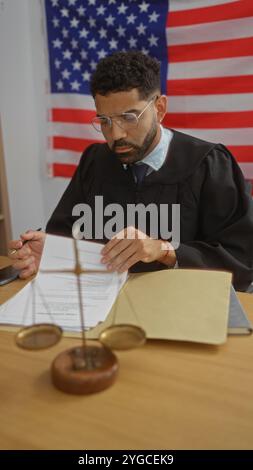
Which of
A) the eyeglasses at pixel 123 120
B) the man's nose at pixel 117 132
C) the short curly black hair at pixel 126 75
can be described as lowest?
the man's nose at pixel 117 132

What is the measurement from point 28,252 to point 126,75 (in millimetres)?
714

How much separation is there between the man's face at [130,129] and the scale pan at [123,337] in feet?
3.11

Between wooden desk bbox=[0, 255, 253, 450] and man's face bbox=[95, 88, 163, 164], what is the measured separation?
35.0 inches

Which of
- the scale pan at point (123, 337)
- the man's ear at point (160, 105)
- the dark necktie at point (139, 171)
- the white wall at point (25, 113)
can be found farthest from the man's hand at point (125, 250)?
the white wall at point (25, 113)

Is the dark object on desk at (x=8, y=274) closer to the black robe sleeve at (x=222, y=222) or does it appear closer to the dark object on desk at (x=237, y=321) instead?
the black robe sleeve at (x=222, y=222)

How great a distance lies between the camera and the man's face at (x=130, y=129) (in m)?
1.54

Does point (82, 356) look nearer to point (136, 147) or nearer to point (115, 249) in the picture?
point (115, 249)

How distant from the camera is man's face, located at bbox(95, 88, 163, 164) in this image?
154 centimetres

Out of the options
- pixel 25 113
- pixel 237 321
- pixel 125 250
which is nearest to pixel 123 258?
pixel 125 250

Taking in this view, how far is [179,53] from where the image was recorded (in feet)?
8.42

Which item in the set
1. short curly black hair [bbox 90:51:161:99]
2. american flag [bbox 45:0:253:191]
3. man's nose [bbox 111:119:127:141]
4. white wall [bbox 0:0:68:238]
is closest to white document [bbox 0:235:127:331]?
man's nose [bbox 111:119:127:141]
